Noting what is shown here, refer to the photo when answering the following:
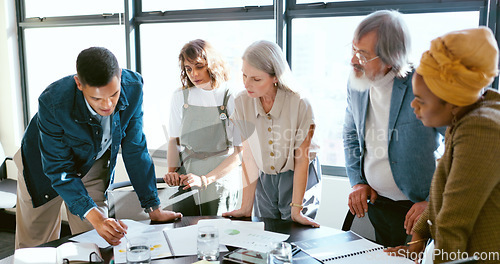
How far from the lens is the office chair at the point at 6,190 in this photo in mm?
3467

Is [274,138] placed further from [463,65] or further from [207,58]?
[463,65]

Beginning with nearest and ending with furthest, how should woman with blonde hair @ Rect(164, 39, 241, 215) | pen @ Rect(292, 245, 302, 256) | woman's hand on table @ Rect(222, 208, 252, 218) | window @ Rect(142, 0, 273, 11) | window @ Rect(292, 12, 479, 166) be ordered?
1. pen @ Rect(292, 245, 302, 256)
2. woman's hand on table @ Rect(222, 208, 252, 218)
3. woman with blonde hair @ Rect(164, 39, 241, 215)
4. window @ Rect(292, 12, 479, 166)
5. window @ Rect(142, 0, 273, 11)

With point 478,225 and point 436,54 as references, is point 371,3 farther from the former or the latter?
point 478,225

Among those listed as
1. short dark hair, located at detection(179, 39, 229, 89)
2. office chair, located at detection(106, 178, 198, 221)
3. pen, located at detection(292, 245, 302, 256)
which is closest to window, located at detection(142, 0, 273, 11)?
short dark hair, located at detection(179, 39, 229, 89)

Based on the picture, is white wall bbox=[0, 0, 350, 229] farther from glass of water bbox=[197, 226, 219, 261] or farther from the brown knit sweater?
the brown knit sweater

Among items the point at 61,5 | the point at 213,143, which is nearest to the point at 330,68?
the point at 213,143

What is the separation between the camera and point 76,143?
6.63ft

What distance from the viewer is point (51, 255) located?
154 centimetres

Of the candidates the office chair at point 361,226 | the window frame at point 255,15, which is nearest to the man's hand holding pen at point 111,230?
the office chair at point 361,226

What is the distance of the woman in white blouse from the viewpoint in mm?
2066

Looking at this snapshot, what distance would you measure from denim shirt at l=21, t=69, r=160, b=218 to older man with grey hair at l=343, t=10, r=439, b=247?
100cm

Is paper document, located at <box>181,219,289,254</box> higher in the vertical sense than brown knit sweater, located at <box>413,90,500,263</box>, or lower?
lower

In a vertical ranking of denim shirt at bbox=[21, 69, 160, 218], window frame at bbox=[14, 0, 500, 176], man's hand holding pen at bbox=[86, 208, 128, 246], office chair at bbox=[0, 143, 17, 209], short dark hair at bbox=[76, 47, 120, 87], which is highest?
window frame at bbox=[14, 0, 500, 176]

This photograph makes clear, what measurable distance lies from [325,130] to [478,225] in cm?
213
